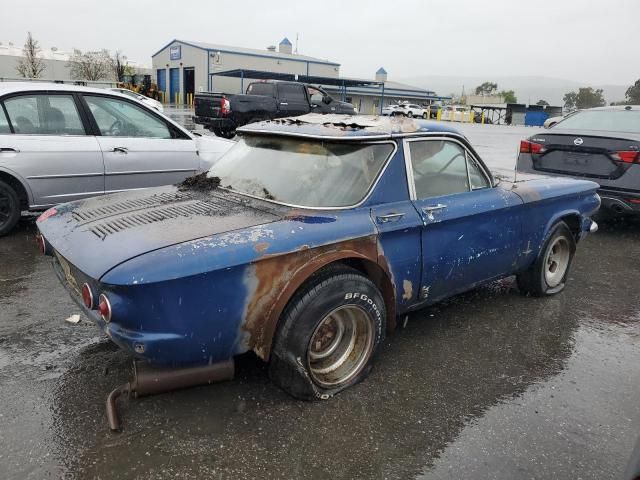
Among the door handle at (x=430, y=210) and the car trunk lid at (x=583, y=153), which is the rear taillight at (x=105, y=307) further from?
the car trunk lid at (x=583, y=153)

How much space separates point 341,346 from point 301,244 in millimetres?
829

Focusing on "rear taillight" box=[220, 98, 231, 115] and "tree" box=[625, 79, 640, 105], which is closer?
"rear taillight" box=[220, 98, 231, 115]

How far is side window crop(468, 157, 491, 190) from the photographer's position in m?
3.93

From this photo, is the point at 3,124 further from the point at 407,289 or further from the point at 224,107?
the point at 224,107

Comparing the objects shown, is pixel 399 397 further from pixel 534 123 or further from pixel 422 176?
pixel 534 123

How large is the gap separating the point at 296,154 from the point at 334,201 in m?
0.52

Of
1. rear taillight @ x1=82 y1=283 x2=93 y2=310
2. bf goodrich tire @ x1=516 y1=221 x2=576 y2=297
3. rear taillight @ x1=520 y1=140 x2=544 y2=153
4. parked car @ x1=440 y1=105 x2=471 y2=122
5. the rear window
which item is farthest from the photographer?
parked car @ x1=440 y1=105 x2=471 y2=122

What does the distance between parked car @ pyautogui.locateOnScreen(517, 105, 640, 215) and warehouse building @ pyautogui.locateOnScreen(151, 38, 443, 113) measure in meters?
38.1

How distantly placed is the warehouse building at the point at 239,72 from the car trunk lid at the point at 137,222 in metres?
41.5

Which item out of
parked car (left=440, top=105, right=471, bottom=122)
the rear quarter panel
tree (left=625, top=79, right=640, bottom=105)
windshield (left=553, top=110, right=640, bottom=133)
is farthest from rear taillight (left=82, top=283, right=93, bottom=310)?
tree (left=625, top=79, right=640, bottom=105)

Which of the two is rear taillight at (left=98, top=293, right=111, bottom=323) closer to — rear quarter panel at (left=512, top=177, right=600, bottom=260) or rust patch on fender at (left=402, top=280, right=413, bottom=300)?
rust patch on fender at (left=402, top=280, right=413, bottom=300)

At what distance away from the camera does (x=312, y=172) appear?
3.32 m

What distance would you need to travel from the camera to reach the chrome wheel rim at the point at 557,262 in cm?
481

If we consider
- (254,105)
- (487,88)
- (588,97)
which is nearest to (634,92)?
(588,97)
